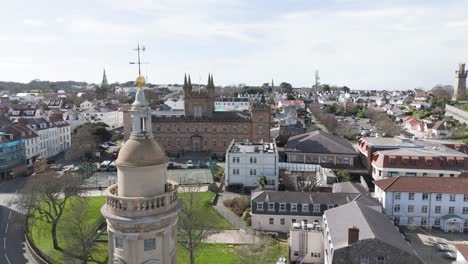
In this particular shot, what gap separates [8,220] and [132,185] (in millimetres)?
35483

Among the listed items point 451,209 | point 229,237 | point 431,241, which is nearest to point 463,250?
point 431,241

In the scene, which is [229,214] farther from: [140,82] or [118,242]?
[118,242]

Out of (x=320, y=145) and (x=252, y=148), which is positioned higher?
(x=252, y=148)

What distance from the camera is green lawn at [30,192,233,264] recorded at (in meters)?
29.3

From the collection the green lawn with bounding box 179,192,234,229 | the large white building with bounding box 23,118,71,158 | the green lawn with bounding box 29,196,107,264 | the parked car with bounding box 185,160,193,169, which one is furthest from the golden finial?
the large white building with bounding box 23,118,71,158

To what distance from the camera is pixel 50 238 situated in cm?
3344

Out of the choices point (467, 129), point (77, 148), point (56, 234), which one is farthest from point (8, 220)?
point (467, 129)

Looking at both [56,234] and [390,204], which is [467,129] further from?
[56,234]

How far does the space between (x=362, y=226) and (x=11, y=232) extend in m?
31.1

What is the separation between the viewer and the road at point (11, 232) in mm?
29647

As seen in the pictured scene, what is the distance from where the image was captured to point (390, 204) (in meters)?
35.8

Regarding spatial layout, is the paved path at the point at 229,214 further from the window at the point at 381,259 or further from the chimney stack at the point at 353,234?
the window at the point at 381,259

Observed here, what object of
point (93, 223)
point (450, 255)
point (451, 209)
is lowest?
point (450, 255)

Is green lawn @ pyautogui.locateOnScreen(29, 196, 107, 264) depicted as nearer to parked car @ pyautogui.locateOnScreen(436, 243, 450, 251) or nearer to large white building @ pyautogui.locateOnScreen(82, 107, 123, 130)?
parked car @ pyautogui.locateOnScreen(436, 243, 450, 251)
